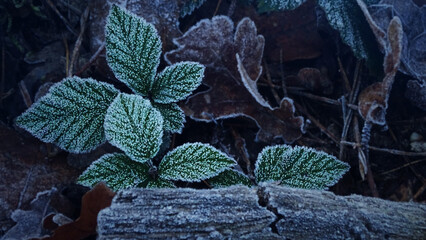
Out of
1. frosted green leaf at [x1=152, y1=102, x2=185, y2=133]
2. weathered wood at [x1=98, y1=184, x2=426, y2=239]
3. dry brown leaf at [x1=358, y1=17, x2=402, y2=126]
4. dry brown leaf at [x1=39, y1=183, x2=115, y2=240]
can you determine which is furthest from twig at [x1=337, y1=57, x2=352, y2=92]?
dry brown leaf at [x1=39, y1=183, x2=115, y2=240]

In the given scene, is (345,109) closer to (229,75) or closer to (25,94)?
(229,75)

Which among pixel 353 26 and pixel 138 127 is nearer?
pixel 138 127

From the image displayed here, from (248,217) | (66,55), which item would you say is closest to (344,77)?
(248,217)

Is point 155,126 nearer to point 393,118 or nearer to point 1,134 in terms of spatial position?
point 1,134

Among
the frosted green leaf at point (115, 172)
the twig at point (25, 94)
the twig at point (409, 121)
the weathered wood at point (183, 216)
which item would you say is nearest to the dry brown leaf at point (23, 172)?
the twig at point (25, 94)

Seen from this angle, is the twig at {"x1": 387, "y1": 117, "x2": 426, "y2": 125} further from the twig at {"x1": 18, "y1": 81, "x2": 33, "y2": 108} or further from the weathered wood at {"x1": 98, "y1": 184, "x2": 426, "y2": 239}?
the twig at {"x1": 18, "y1": 81, "x2": 33, "y2": 108}
